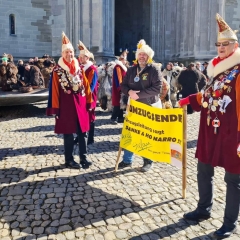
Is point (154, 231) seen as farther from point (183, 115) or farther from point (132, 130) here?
point (132, 130)

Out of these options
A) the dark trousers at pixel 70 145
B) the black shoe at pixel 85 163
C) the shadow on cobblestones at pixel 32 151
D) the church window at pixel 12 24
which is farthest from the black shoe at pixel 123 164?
the church window at pixel 12 24

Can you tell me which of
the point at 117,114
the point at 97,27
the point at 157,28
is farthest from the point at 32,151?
the point at 157,28

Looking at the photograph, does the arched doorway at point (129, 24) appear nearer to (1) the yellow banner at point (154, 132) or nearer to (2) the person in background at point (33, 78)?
(2) the person in background at point (33, 78)

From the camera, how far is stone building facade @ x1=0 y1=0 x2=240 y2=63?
16.9m

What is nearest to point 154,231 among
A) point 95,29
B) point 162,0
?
point 95,29

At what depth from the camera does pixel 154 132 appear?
14.4ft

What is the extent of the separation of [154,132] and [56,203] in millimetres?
1543

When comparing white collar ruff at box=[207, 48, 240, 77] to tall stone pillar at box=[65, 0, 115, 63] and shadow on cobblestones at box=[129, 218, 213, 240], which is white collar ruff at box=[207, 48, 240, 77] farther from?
tall stone pillar at box=[65, 0, 115, 63]

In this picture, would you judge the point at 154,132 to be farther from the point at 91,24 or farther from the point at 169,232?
the point at 91,24

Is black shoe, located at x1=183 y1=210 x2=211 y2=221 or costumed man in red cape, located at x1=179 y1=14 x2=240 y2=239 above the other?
costumed man in red cape, located at x1=179 y1=14 x2=240 y2=239

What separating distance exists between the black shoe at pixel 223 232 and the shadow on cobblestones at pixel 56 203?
2.86 feet

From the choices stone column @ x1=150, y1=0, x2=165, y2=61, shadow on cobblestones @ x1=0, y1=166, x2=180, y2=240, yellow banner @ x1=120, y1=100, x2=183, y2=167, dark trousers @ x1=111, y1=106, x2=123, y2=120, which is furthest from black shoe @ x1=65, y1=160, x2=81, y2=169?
stone column @ x1=150, y1=0, x2=165, y2=61

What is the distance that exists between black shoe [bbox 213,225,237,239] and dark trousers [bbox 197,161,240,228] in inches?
1.5

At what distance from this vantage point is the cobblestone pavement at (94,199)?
3.32 meters
